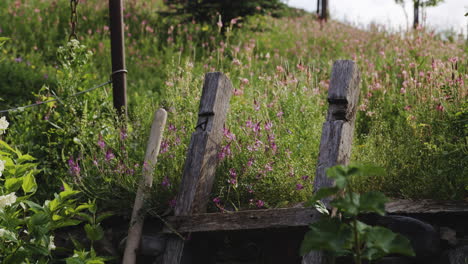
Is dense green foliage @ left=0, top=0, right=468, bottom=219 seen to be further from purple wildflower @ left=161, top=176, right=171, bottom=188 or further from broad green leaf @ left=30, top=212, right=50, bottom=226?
broad green leaf @ left=30, top=212, right=50, bottom=226

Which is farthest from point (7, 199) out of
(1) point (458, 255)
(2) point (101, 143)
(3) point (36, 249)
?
(1) point (458, 255)

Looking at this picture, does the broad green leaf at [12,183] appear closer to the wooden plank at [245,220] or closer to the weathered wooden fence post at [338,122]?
the wooden plank at [245,220]

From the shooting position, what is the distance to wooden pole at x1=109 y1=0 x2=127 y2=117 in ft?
15.4

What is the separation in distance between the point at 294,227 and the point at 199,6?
786cm

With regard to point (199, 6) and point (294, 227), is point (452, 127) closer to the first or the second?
point (294, 227)

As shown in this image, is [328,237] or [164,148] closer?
[328,237]

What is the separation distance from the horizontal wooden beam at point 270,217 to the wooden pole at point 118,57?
5.91ft

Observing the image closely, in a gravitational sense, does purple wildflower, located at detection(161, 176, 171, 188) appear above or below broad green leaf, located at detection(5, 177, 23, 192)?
below

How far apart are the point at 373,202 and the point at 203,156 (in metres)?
1.62

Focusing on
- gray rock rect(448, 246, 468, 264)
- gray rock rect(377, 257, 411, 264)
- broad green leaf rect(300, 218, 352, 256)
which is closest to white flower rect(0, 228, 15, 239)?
broad green leaf rect(300, 218, 352, 256)

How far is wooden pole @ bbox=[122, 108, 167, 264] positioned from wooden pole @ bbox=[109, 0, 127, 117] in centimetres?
103

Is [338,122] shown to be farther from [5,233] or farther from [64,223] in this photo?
[5,233]

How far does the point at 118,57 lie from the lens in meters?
4.76

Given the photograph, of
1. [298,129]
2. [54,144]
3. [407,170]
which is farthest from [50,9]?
[407,170]
